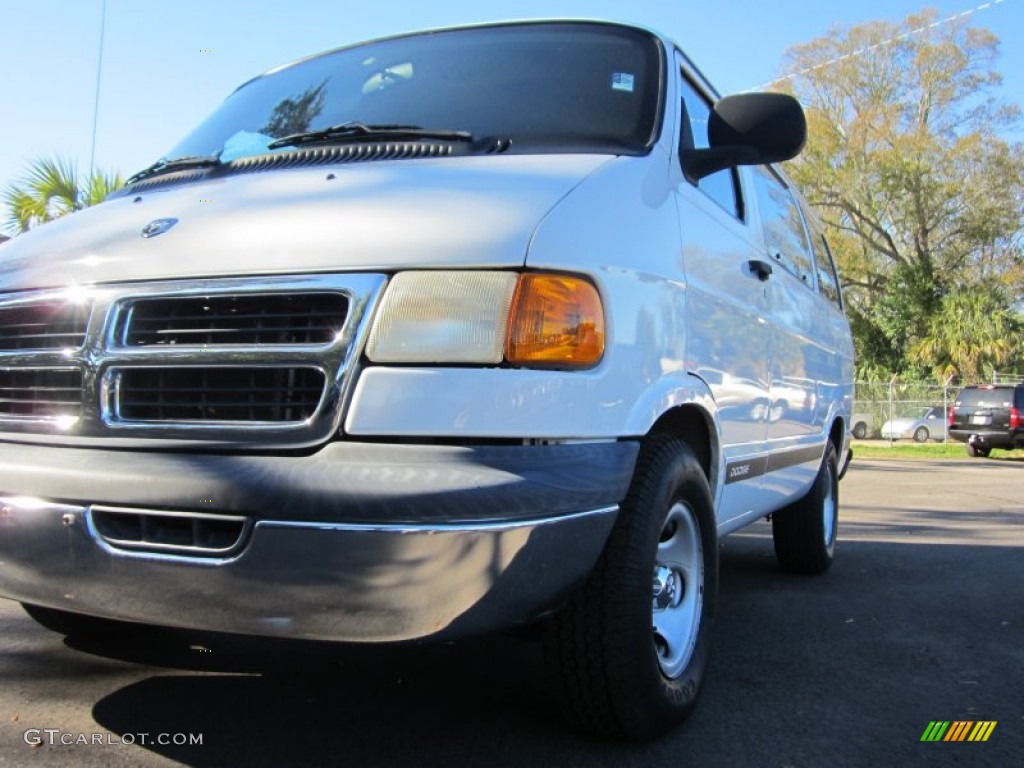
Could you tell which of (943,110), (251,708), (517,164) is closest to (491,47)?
(517,164)

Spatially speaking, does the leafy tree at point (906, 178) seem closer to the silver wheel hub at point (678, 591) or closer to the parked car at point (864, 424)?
the parked car at point (864, 424)

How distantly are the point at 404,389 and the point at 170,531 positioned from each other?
0.60 metres

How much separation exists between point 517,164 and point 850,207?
3341cm

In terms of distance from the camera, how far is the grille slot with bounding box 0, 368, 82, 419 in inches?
88.9

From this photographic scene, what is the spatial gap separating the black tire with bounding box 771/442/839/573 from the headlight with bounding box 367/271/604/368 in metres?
3.22

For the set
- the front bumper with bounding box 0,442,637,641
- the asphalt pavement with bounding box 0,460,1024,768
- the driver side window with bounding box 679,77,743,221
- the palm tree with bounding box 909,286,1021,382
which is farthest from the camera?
the palm tree with bounding box 909,286,1021,382

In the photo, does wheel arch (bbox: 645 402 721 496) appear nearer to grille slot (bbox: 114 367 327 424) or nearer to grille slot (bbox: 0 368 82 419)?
grille slot (bbox: 114 367 327 424)

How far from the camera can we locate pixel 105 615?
208cm

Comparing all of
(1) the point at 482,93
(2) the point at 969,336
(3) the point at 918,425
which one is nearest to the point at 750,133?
(1) the point at 482,93

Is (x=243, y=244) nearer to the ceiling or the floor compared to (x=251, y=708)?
nearer to the ceiling

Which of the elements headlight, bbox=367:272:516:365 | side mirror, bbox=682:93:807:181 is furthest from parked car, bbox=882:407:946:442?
headlight, bbox=367:272:516:365

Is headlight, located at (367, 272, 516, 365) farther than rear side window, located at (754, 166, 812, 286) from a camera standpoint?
No

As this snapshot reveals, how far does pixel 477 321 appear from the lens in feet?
6.68

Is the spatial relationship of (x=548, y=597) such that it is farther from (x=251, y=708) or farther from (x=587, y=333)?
(x=251, y=708)
